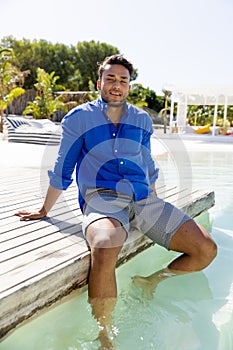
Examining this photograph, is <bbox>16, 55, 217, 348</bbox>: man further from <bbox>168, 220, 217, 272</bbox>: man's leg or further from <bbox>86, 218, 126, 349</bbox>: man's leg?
<bbox>86, 218, 126, 349</bbox>: man's leg

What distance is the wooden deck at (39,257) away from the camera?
5.09ft

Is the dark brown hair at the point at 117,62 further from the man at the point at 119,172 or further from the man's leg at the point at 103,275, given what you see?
the man's leg at the point at 103,275

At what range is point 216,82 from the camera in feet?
60.7

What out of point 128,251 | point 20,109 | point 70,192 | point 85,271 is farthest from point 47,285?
point 20,109

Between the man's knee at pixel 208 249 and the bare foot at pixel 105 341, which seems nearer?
the bare foot at pixel 105 341

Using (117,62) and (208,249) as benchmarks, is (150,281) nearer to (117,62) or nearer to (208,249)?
(208,249)

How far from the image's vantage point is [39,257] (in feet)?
6.11

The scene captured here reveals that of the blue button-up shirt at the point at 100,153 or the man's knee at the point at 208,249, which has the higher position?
the blue button-up shirt at the point at 100,153

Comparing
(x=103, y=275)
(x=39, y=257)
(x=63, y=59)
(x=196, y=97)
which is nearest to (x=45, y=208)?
(x=39, y=257)

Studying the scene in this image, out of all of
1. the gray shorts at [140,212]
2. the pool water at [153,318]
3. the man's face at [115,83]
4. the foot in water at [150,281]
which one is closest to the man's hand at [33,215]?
the gray shorts at [140,212]

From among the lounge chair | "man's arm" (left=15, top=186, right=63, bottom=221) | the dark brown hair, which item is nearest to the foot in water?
"man's arm" (left=15, top=186, right=63, bottom=221)

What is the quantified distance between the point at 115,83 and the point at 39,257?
1104mm

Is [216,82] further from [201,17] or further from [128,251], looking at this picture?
[128,251]

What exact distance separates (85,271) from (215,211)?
9.52 ft
